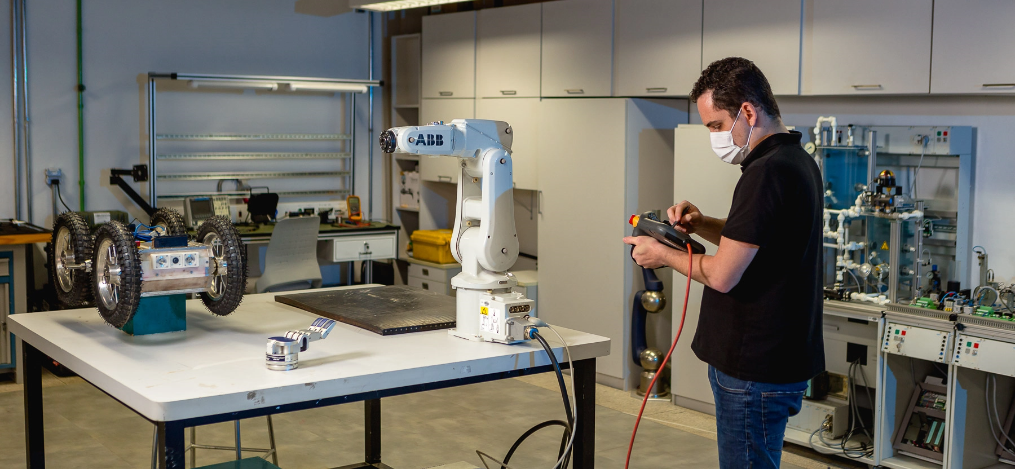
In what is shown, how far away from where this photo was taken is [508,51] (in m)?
5.73

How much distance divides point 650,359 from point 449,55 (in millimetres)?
2512

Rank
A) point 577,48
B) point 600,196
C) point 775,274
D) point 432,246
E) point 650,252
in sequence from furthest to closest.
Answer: point 432,246 → point 577,48 → point 600,196 → point 650,252 → point 775,274

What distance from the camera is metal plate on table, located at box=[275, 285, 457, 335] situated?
2643mm

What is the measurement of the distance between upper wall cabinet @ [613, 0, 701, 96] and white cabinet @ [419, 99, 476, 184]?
4.27 ft

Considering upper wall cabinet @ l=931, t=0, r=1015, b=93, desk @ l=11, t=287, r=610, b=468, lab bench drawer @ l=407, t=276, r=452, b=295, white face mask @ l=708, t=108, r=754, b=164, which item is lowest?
lab bench drawer @ l=407, t=276, r=452, b=295

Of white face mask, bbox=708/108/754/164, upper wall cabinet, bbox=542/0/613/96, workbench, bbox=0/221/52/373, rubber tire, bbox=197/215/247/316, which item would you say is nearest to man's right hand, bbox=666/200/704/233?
white face mask, bbox=708/108/754/164

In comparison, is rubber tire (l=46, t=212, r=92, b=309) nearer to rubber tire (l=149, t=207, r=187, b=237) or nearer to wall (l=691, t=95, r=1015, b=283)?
rubber tire (l=149, t=207, r=187, b=237)

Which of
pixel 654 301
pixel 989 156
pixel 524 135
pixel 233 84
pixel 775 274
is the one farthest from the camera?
pixel 233 84

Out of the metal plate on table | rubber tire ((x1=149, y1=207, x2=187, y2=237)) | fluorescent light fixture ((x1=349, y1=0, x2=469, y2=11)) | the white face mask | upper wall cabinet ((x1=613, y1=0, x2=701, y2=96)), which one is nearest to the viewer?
the white face mask

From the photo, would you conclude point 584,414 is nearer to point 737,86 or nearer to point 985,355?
point 737,86

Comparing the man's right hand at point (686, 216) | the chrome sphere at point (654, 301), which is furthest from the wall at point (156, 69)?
the man's right hand at point (686, 216)

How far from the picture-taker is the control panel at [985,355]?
3334 millimetres

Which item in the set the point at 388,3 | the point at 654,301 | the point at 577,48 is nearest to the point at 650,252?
the point at 654,301

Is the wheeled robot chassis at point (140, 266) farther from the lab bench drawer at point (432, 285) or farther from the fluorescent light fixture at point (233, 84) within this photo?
the lab bench drawer at point (432, 285)
